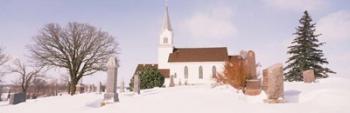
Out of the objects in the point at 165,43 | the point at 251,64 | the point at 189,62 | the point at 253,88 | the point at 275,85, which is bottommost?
the point at 253,88

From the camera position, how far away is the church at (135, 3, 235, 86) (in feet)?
234

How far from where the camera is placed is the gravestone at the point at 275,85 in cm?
1398

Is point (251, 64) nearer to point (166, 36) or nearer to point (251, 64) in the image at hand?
point (251, 64)

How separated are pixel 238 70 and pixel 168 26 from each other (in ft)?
165

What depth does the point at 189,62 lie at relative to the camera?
72.4 meters

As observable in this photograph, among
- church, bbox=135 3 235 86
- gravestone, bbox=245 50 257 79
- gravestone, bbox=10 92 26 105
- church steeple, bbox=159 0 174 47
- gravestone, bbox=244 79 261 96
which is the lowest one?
gravestone, bbox=10 92 26 105

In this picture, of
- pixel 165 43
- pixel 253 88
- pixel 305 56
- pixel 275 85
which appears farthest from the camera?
pixel 165 43

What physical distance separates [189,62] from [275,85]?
191 feet

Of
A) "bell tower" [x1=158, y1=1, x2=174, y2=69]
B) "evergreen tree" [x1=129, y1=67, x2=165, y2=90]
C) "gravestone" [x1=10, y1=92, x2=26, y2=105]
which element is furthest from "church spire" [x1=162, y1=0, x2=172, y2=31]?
"gravestone" [x1=10, y1=92, x2=26, y2=105]

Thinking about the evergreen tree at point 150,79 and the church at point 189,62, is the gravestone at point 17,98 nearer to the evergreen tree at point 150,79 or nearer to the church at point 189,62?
the evergreen tree at point 150,79

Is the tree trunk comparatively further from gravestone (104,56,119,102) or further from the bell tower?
the bell tower

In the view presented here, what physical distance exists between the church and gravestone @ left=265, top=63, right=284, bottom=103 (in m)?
54.6

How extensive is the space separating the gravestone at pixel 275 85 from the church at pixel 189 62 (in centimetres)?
5462

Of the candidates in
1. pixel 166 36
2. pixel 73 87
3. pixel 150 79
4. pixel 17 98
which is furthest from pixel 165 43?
pixel 17 98
